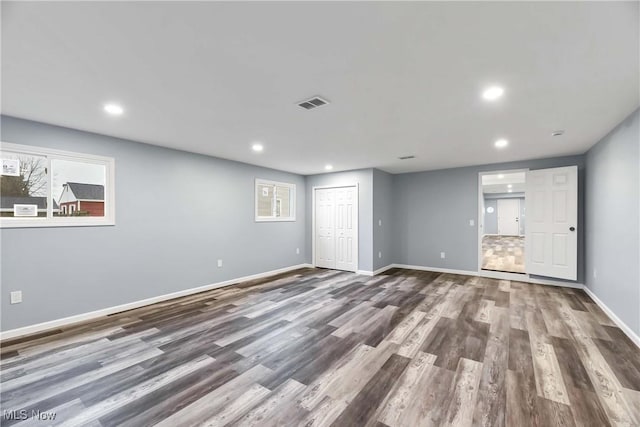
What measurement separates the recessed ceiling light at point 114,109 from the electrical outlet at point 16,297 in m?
2.21

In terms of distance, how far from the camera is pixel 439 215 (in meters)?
6.11

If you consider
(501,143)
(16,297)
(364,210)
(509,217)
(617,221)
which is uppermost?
(501,143)

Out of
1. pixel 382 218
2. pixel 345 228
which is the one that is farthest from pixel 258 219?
pixel 382 218

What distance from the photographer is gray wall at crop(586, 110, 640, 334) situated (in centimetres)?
271

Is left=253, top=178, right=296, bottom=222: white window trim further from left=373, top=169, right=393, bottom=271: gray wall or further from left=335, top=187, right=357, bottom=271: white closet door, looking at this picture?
left=373, top=169, right=393, bottom=271: gray wall

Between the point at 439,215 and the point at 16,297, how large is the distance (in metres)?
6.97

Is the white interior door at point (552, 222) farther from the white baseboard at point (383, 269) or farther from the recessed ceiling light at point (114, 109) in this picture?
the recessed ceiling light at point (114, 109)

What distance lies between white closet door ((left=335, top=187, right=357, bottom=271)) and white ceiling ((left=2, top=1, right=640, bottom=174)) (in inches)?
109

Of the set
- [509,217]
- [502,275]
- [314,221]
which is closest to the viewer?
[502,275]

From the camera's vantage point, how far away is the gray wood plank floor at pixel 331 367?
174 cm

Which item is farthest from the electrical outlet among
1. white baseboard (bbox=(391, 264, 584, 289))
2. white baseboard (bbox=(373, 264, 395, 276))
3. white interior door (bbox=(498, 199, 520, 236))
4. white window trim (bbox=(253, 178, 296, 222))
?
white interior door (bbox=(498, 199, 520, 236))

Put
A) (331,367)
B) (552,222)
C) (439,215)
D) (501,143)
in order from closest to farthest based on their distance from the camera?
1. (331,367)
2. (501,143)
3. (552,222)
4. (439,215)

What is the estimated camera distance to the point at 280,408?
1.78m

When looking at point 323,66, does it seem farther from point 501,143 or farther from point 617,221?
point 617,221
